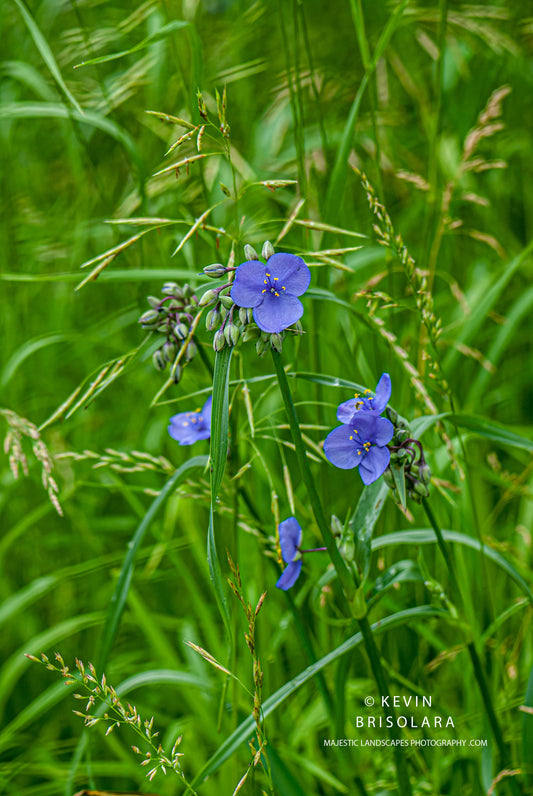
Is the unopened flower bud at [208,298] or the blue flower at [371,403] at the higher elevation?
the unopened flower bud at [208,298]

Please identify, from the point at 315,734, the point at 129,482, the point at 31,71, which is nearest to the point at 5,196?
the point at 31,71

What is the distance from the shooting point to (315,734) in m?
1.48

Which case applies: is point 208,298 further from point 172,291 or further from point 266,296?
point 172,291

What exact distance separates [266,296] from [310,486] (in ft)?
0.81

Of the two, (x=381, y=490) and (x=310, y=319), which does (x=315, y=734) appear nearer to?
(x=381, y=490)

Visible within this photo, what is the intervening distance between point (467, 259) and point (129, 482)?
151 centimetres

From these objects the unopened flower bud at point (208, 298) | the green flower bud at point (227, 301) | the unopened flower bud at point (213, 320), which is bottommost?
the unopened flower bud at point (213, 320)

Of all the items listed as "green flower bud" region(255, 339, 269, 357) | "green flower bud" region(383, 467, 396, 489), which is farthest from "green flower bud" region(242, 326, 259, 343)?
"green flower bud" region(383, 467, 396, 489)

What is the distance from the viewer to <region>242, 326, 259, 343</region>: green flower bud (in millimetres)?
842

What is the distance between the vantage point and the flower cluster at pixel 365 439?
837 mm

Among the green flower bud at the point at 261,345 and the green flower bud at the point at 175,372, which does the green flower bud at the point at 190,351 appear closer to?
the green flower bud at the point at 175,372

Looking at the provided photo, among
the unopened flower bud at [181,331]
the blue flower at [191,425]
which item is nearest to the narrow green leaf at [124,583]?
the blue flower at [191,425]

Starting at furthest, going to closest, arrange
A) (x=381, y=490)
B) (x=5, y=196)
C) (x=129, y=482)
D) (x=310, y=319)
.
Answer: (x=5, y=196)
(x=129, y=482)
(x=310, y=319)
(x=381, y=490)

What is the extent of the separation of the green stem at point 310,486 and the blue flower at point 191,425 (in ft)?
0.98
